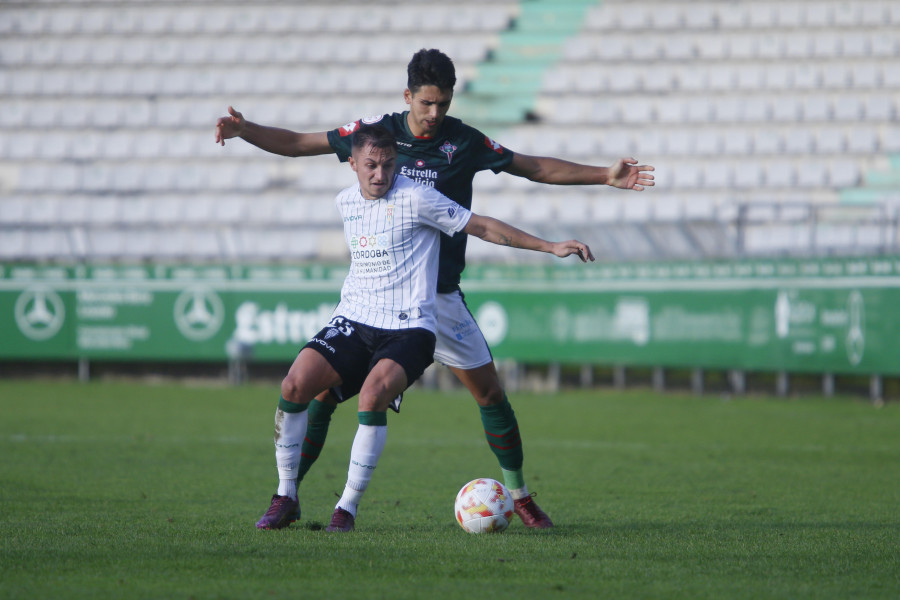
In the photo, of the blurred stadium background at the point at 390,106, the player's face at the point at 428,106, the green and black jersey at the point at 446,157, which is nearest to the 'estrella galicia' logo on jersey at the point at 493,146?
the green and black jersey at the point at 446,157

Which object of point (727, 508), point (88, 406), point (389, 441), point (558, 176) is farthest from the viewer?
point (88, 406)

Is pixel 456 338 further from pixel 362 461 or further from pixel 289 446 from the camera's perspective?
pixel 289 446

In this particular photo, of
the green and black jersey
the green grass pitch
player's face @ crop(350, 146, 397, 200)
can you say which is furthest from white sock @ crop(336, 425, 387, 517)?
player's face @ crop(350, 146, 397, 200)

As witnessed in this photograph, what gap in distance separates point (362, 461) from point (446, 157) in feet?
5.45

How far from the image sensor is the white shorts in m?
5.96

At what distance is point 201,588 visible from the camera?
4156mm

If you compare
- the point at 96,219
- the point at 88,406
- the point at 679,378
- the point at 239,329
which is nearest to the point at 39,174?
the point at 96,219

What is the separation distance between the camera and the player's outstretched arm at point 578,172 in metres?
5.98

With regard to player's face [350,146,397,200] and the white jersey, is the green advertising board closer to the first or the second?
the white jersey

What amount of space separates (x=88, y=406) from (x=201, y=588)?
10.4m

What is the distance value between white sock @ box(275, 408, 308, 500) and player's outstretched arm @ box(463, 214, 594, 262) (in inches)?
49.9

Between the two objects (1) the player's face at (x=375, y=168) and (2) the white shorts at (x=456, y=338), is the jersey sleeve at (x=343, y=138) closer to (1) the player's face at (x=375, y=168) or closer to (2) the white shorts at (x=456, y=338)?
(1) the player's face at (x=375, y=168)

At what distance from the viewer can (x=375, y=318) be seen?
5.68 meters

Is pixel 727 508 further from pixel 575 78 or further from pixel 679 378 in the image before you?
pixel 575 78
